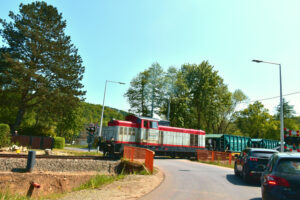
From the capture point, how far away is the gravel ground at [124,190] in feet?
27.9

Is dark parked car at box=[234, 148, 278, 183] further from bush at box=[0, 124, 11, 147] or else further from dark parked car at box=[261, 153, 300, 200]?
bush at box=[0, 124, 11, 147]

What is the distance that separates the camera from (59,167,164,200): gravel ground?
851cm

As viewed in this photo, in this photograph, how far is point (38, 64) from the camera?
2898 cm

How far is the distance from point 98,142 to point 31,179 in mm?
8099

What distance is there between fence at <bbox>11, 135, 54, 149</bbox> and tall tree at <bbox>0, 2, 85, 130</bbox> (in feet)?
11.7

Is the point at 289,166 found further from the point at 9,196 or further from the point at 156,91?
the point at 156,91

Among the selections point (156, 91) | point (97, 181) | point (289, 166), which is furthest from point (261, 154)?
point (156, 91)

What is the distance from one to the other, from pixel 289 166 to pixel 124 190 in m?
6.32

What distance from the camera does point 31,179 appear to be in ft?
37.2

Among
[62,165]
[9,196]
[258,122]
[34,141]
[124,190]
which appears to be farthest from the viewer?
[258,122]

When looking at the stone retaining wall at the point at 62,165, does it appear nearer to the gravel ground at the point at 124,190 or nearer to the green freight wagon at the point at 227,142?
the gravel ground at the point at 124,190

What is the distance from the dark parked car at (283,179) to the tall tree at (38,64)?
27.5 metres

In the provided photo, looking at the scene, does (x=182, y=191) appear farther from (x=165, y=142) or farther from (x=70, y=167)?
(x=165, y=142)

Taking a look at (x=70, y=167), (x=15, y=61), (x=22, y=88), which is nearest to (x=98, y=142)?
(x=70, y=167)
